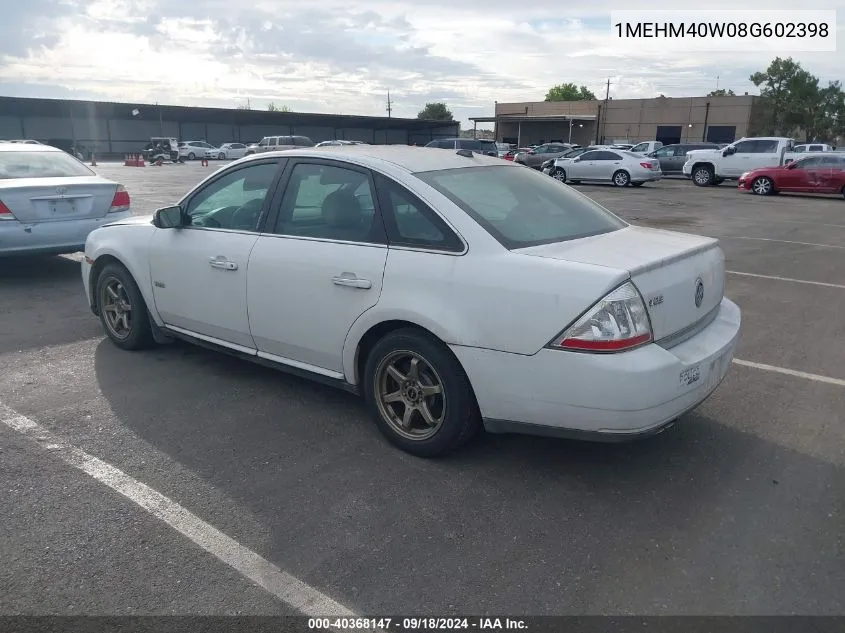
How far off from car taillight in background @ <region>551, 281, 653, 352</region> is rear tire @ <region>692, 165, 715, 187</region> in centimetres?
2678

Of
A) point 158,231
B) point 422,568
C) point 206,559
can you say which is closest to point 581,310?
point 422,568

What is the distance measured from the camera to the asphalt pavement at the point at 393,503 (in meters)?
2.77

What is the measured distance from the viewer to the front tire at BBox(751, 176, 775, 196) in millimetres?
22891

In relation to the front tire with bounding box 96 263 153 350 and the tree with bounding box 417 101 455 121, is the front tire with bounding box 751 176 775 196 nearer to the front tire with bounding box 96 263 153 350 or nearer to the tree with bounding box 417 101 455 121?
the front tire with bounding box 96 263 153 350

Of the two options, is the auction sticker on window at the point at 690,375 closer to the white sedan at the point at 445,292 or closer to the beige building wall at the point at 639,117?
the white sedan at the point at 445,292

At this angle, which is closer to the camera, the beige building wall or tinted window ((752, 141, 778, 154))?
tinted window ((752, 141, 778, 154))

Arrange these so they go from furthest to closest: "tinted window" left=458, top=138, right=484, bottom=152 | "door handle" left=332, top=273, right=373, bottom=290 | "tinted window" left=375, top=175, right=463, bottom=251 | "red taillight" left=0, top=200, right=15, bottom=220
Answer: "tinted window" left=458, top=138, right=484, bottom=152
"red taillight" left=0, top=200, right=15, bottom=220
"door handle" left=332, top=273, right=373, bottom=290
"tinted window" left=375, top=175, right=463, bottom=251

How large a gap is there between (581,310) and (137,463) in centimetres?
242

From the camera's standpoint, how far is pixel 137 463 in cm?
376

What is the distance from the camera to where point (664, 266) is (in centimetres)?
353

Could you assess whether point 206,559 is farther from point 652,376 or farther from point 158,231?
point 158,231

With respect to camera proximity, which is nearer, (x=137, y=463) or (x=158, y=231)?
(x=137, y=463)

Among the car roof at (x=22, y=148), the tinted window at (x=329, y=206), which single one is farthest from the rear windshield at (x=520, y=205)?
the car roof at (x=22, y=148)

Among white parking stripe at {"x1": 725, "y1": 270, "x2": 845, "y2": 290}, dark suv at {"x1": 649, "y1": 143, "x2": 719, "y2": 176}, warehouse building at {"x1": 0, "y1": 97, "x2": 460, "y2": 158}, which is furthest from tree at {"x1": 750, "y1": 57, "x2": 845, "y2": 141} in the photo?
white parking stripe at {"x1": 725, "y1": 270, "x2": 845, "y2": 290}
